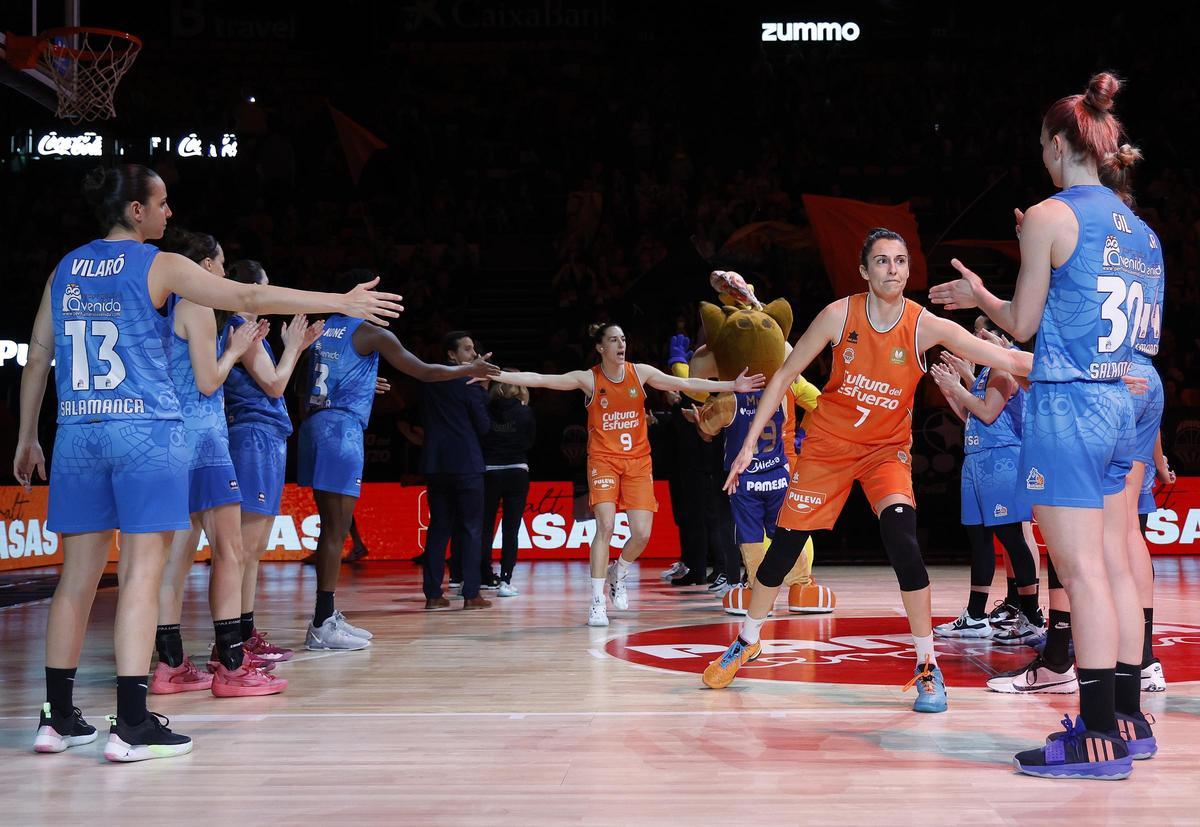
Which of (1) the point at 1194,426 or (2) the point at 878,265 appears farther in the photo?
(1) the point at 1194,426

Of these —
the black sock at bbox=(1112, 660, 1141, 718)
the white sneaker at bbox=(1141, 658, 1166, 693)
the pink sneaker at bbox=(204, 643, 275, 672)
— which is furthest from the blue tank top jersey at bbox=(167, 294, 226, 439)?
the white sneaker at bbox=(1141, 658, 1166, 693)

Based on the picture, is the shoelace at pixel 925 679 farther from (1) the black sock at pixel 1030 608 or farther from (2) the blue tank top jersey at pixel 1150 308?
(1) the black sock at pixel 1030 608

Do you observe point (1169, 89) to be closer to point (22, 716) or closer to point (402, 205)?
point (402, 205)

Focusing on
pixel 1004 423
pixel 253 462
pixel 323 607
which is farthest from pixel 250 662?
pixel 1004 423

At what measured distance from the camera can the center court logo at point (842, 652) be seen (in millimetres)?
5547

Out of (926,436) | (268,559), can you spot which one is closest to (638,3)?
(926,436)

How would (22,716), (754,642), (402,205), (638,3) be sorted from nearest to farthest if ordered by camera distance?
(22,716) < (754,642) < (402,205) < (638,3)

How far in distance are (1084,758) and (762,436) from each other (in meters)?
4.52

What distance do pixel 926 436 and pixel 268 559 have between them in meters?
7.59

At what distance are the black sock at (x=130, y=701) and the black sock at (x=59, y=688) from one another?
287 millimetres

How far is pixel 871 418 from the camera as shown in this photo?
4961 mm

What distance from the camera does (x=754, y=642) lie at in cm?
524

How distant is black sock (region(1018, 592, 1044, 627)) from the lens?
6656mm

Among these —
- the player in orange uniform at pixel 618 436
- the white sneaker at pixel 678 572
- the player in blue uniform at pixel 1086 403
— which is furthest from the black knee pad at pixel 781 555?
the white sneaker at pixel 678 572
